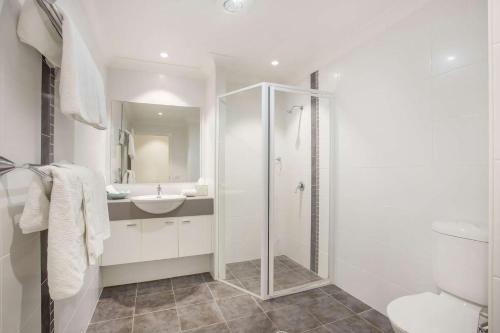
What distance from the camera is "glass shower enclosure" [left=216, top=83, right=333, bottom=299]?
2.26 meters

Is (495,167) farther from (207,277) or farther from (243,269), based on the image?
(207,277)

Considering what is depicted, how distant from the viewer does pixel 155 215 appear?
2447 millimetres

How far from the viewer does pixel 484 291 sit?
1266 mm

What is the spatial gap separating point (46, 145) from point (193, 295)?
6.02 feet

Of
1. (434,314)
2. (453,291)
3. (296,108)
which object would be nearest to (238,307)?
(434,314)

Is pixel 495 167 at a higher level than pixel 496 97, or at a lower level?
lower

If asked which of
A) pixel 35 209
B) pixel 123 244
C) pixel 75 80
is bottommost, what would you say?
pixel 123 244

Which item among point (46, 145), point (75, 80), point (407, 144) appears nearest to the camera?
point (75, 80)

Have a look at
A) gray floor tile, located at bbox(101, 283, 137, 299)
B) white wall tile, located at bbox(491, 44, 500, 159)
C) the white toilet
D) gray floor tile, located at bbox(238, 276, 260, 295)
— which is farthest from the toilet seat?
gray floor tile, located at bbox(101, 283, 137, 299)

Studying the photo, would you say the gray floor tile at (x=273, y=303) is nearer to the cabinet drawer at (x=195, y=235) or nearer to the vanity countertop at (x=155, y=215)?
the cabinet drawer at (x=195, y=235)

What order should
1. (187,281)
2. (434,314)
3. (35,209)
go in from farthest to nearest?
(187,281) < (434,314) < (35,209)

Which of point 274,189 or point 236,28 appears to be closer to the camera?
point 236,28

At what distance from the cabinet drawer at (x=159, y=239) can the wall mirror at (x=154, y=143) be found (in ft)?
2.00

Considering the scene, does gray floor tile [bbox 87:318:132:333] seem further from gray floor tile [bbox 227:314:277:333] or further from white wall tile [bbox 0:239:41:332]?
white wall tile [bbox 0:239:41:332]
